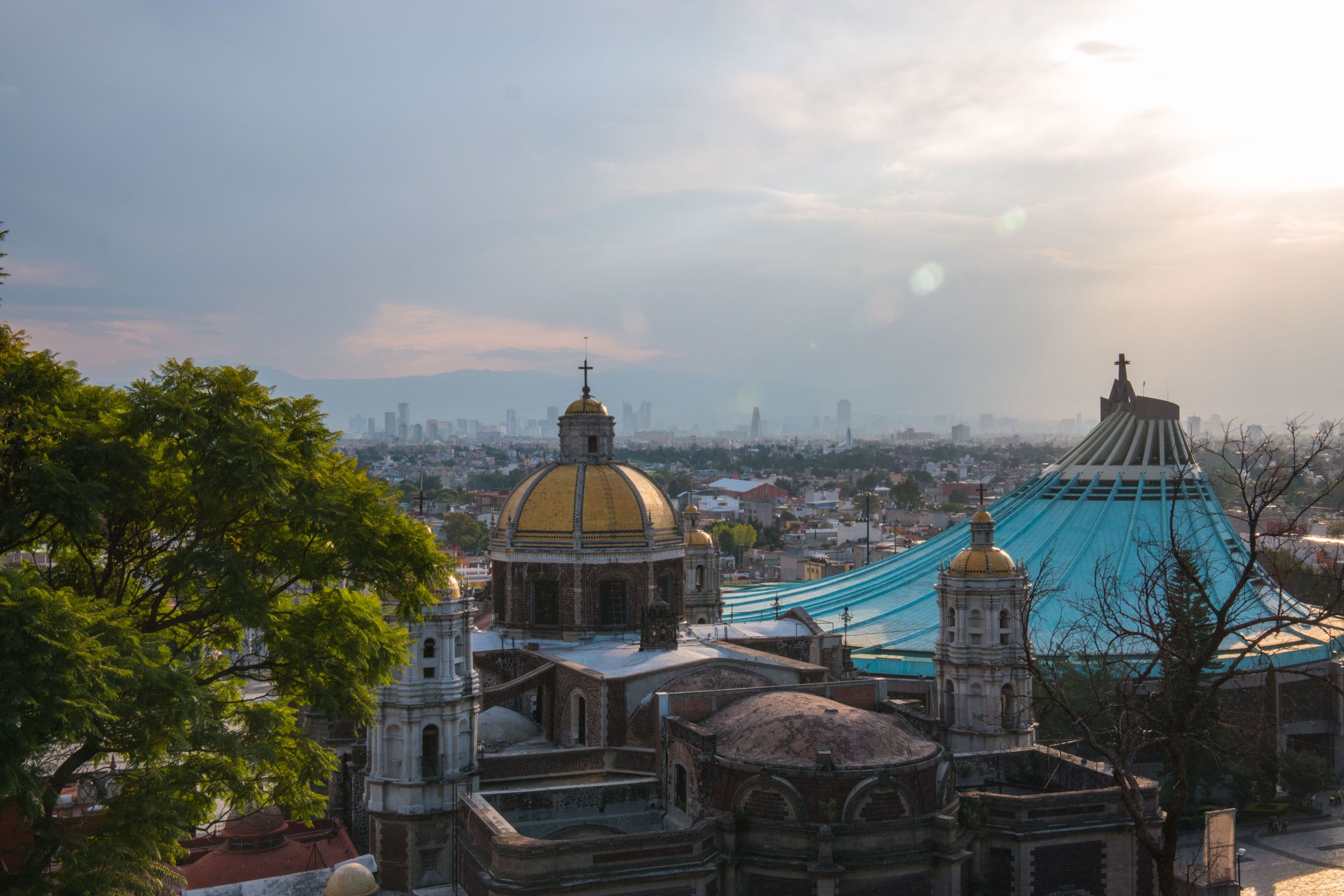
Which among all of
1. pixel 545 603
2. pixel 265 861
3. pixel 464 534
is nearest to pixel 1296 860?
pixel 545 603

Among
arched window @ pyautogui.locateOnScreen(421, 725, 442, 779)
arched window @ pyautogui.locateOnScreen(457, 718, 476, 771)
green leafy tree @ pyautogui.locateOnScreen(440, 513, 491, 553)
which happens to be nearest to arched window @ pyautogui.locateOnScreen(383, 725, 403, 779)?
arched window @ pyautogui.locateOnScreen(421, 725, 442, 779)

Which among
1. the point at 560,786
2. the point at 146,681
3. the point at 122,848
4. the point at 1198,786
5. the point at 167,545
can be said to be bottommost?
the point at 1198,786

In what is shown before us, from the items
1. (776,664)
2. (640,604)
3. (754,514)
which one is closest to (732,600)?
(640,604)

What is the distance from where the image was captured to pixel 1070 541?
46469 mm

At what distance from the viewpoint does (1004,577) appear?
27891 millimetres

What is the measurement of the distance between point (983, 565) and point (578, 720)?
9.95m

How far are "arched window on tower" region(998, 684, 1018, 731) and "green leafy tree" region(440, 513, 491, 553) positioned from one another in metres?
68.5

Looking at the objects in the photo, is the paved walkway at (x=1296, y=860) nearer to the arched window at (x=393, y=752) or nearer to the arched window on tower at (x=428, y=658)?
the arched window on tower at (x=428, y=658)

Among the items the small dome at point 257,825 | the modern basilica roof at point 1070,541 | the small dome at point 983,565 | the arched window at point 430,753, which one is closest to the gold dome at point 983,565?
the small dome at point 983,565

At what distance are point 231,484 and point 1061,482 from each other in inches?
1726

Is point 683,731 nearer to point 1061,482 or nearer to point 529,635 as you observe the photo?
point 529,635

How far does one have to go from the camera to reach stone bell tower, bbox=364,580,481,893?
22406mm

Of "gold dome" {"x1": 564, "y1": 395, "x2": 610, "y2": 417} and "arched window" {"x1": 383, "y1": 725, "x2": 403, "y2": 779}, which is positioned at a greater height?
"gold dome" {"x1": 564, "y1": 395, "x2": 610, "y2": 417}

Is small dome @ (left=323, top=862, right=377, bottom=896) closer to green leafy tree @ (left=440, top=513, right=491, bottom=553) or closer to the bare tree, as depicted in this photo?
the bare tree
